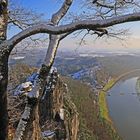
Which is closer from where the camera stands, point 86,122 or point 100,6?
point 100,6

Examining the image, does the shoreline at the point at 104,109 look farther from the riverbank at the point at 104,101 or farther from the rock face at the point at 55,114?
the rock face at the point at 55,114

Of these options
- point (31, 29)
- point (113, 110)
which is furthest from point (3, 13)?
point (113, 110)

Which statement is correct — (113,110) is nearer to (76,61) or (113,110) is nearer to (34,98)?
(34,98)

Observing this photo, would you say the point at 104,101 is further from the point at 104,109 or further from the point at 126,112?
the point at 126,112

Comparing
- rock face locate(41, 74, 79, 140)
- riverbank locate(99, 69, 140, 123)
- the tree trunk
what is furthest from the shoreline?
the tree trunk

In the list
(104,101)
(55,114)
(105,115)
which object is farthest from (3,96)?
(104,101)
